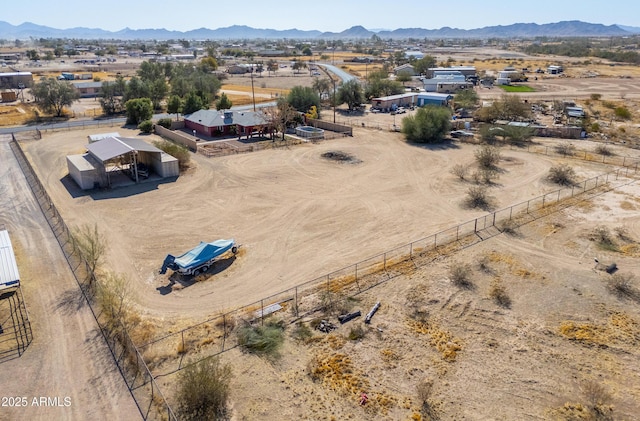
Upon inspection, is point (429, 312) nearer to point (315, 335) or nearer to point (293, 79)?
point (315, 335)

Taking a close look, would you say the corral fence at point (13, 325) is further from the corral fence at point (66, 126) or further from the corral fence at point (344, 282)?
the corral fence at point (66, 126)

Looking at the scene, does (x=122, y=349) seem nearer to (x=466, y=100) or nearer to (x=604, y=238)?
(x=604, y=238)

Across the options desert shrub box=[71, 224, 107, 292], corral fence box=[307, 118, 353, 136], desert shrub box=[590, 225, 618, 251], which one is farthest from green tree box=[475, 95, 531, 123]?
desert shrub box=[71, 224, 107, 292]

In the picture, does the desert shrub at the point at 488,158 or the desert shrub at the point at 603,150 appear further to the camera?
the desert shrub at the point at 603,150

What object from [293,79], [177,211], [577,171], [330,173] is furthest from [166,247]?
[293,79]

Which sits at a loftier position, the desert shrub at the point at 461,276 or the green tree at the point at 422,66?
the green tree at the point at 422,66

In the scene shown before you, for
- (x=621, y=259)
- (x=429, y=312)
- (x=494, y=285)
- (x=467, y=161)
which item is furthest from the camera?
(x=467, y=161)

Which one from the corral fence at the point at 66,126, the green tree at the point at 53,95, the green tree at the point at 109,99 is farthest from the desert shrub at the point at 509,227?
the green tree at the point at 53,95
